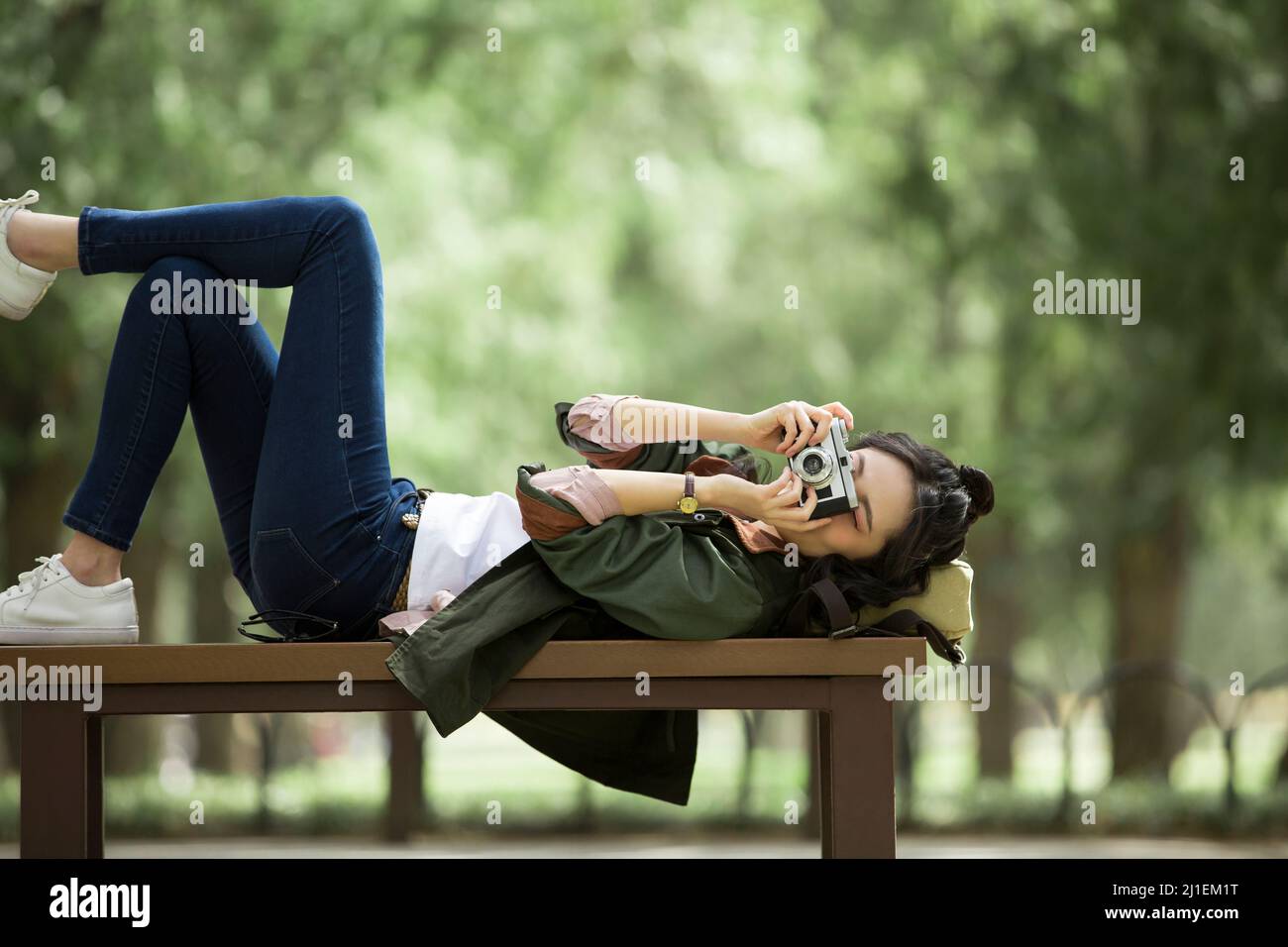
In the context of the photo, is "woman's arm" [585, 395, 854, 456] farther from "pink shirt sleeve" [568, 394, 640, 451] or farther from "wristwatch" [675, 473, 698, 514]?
"wristwatch" [675, 473, 698, 514]

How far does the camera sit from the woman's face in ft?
10.3

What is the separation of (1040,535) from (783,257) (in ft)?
10.2

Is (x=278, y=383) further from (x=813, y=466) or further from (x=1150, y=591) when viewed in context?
(x=1150, y=591)

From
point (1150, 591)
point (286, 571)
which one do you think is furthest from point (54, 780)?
point (1150, 591)

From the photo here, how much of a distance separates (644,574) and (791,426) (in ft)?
1.66

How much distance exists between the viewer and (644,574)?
3.05 meters

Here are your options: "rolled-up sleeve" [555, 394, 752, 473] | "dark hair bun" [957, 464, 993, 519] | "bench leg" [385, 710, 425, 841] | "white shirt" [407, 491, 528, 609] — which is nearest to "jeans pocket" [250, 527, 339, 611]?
"white shirt" [407, 491, 528, 609]

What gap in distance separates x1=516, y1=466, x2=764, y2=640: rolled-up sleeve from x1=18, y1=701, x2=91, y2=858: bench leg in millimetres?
1125

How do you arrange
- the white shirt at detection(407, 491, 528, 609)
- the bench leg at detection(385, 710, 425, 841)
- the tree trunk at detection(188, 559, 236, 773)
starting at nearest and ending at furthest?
the white shirt at detection(407, 491, 528, 609) → the bench leg at detection(385, 710, 425, 841) → the tree trunk at detection(188, 559, 236, 773)

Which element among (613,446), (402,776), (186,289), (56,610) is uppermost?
(186,289)

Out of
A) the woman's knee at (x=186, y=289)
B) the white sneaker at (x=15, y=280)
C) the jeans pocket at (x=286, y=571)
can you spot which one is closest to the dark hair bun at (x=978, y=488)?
the jeans pocket at (x=286, y=571)

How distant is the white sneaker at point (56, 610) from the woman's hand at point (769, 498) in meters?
1.42

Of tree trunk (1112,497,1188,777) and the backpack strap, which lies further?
tree trunk (1112,497,1188,777)
